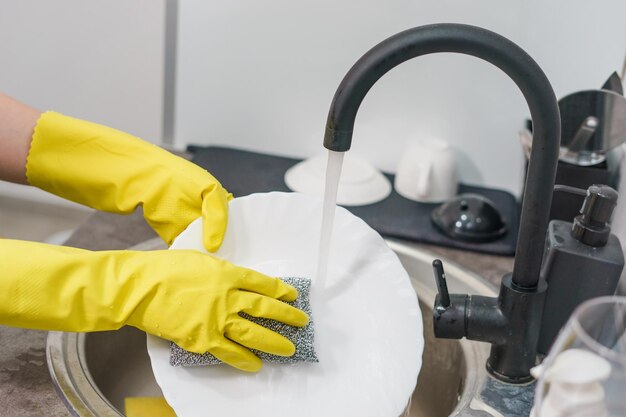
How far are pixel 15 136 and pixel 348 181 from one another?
59 centimetres

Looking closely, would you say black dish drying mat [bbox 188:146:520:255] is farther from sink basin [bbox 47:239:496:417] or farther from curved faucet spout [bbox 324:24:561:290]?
curved faucet spout [bbox 324:24:561:290]

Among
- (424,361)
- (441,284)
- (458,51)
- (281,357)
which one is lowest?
(424,361)

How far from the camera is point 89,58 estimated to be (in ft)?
4.91

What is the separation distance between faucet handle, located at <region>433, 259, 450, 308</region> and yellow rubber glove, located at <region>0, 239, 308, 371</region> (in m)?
0.17

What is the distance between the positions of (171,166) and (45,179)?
8.4 inches

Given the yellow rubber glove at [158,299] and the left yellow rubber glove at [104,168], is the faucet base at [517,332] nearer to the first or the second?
the yellow rubber glove at [158,299]

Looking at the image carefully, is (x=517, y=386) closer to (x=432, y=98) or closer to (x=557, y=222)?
(x=557, y=222)

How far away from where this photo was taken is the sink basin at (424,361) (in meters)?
0.91

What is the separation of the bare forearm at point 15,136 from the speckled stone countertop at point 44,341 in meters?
0.16

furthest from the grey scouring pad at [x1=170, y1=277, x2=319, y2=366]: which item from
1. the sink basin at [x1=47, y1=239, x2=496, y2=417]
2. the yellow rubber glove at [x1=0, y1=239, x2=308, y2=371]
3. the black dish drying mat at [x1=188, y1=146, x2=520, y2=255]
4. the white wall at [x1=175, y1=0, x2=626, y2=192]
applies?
the white wall at [x1=175, y1=0, x2=626, y2=192]

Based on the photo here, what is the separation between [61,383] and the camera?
850mm

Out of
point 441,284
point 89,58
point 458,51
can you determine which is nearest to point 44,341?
point 441,284

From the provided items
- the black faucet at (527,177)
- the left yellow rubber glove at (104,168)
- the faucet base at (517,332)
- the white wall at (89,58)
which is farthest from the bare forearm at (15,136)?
the faucet base at (517,332)

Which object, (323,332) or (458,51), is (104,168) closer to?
(323,332)
